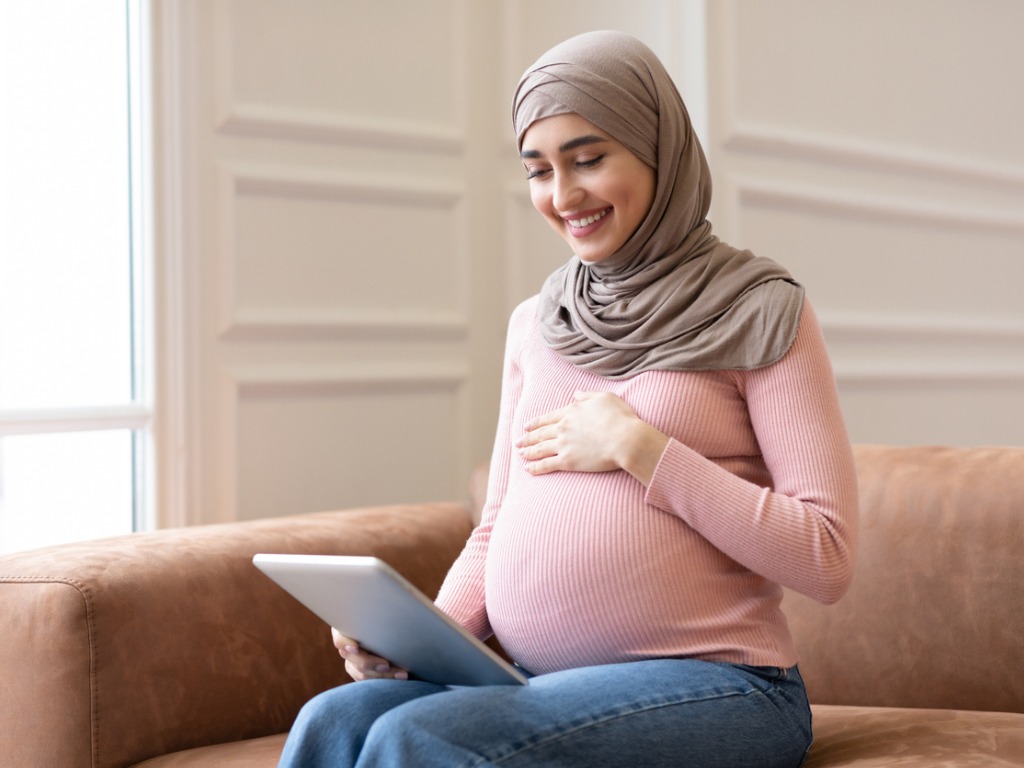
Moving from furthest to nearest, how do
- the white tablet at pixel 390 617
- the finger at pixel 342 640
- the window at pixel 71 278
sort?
1. the window at pixel 71 278
2. the finger at pixel 342 640
3. the white tablet at pixel 390 617

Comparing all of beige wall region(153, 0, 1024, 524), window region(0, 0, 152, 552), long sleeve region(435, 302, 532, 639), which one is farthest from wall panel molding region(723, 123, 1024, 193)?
window region(0, 0, 152, 552)

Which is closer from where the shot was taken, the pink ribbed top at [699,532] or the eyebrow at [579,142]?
the pink ribbed top at [699,532]

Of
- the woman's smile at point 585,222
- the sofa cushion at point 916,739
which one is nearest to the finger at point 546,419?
the woman's smile at point 585,222

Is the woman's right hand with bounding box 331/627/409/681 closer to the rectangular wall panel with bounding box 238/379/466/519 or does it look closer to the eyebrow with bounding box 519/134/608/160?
the eyebrow with bounding box 519/134/608/160

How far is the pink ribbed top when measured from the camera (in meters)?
1.29

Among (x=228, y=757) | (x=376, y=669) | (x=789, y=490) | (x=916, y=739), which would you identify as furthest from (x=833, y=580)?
(x=228, y=757)

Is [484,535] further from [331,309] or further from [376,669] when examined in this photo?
[331,309]

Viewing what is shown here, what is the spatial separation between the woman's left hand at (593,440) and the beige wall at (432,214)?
99cm

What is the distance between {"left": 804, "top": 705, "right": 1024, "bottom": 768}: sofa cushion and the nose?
2.44 feet

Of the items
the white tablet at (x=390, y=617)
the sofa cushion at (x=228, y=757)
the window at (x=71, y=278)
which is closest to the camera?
the white tablet at (x=390, y=617)

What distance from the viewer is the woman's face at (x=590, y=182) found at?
1421 mm

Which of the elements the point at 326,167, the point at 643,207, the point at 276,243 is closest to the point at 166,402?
the point at 276,243

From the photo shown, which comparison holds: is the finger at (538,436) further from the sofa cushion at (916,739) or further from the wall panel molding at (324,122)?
the wall panel molding at (324,122)

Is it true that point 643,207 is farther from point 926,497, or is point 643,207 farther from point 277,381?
point 277,381
